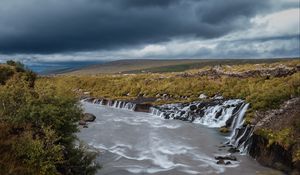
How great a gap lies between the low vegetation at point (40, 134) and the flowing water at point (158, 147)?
21.6ft

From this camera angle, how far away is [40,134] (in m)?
20.2

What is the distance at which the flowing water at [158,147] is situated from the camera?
28028 mm

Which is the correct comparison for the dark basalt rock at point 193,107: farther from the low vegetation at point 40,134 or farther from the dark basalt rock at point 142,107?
the low vegetation at point 40,134

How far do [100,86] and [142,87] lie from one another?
1871cm

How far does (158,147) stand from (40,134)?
1726 cm

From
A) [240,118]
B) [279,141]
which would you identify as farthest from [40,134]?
[240,118]

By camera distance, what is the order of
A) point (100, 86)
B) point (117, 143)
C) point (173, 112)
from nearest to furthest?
point (117, 143)
point (173, 112)
point (100, 86)

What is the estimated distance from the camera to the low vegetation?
17938 millimetres

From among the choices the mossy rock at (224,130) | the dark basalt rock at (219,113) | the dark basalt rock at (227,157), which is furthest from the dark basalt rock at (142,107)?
the dark basalt rock at (227,157)

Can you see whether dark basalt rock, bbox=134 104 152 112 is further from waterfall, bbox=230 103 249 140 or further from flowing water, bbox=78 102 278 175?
waterfall, bbox=230 103 249 140

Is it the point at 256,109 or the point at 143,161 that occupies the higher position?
the point at 256,109

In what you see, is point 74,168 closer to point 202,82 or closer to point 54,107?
point 54,107

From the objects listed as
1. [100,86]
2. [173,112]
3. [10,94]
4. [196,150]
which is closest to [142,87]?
[100,86]

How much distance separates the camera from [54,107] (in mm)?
20922
